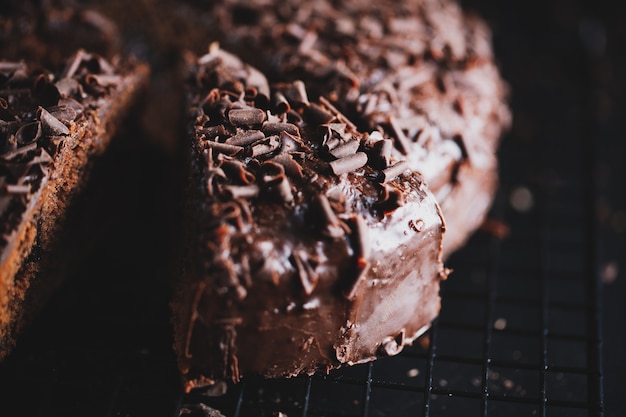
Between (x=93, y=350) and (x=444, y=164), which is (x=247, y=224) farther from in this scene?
(x=444, y=164)

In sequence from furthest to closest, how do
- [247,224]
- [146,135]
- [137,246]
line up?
[146,135] → [137,246] → [247,224]

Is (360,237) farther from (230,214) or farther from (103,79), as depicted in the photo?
(103,79)

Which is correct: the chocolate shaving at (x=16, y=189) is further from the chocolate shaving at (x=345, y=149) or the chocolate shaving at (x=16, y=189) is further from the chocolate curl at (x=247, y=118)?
the chocolate shaving at (x=345, y=149)

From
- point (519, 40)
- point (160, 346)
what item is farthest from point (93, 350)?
point (519, 40)

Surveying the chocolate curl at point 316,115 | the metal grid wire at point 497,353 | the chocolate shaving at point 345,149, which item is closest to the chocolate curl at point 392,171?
the chocolate shaving at point 345,149

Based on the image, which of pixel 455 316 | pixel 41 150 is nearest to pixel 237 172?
pixel 41 150

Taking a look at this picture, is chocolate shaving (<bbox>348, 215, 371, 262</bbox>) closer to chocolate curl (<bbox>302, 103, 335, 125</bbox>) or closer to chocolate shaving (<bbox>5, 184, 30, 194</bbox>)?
chocolate curl (<bbox>302, 103, 335, 125</bbox>)
